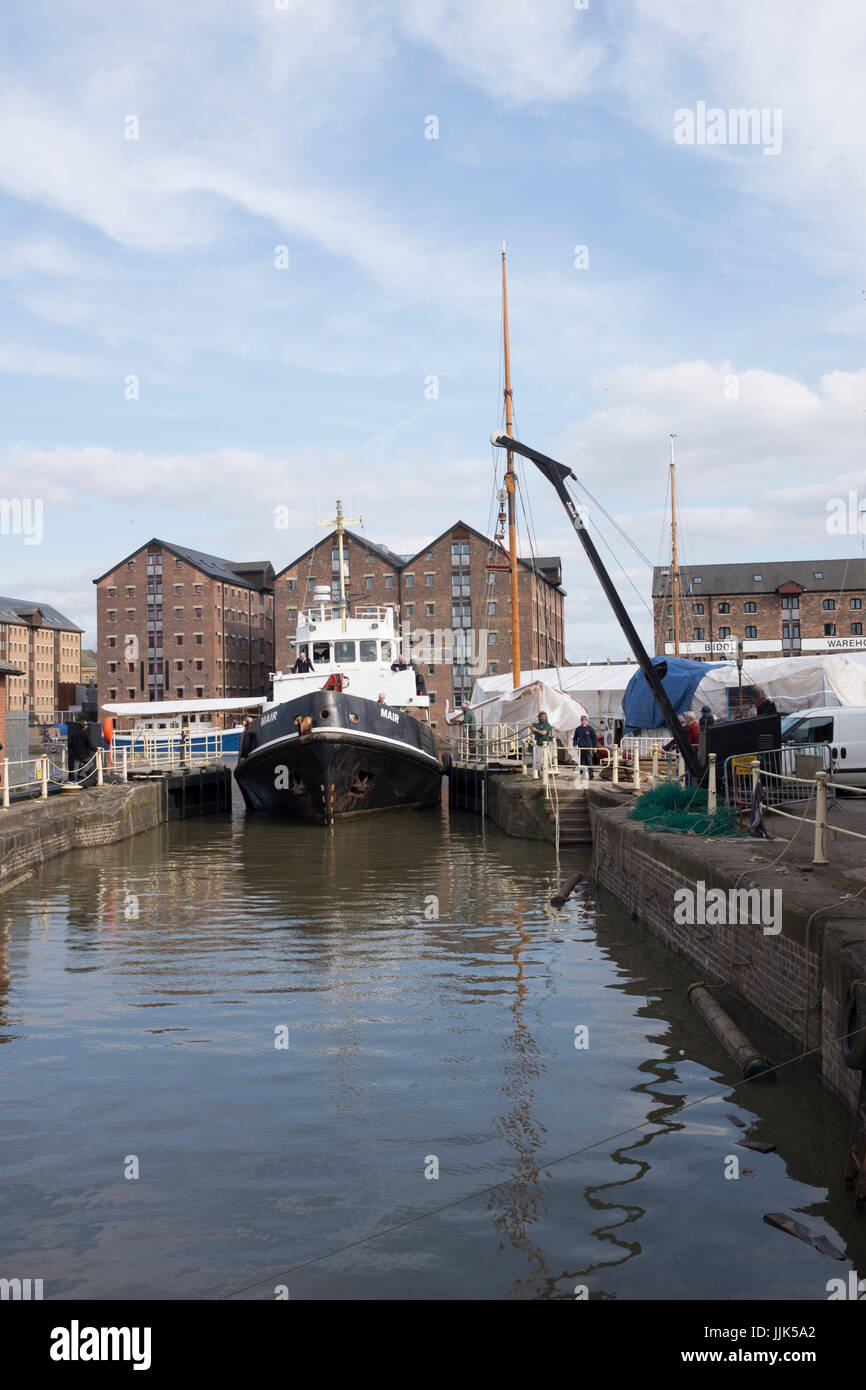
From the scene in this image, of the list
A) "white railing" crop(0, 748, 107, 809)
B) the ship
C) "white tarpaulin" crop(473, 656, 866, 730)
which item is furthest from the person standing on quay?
"white railing" crop(0, 748, 107, 809)

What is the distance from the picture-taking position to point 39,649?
392 feet

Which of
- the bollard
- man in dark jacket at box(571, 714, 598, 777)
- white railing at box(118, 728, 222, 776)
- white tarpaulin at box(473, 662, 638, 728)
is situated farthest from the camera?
white tarpaulin at box(473, 662, 638, 728)

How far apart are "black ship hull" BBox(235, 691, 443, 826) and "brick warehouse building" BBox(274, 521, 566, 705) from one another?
1978 inches

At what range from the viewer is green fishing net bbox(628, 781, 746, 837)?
40.7 feet

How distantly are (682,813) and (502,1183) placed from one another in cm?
814

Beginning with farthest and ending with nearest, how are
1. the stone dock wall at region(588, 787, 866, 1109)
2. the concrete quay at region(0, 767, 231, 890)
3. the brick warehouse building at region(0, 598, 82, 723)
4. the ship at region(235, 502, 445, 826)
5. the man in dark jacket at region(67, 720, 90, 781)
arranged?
the brick warehouse building at region(0, 598, 82, 723) < the man in dark jacket at region(67, 720, 90, 781) < the ship at region(235, 502, 445, 826) < the concrete quay at region(0, 767, 231, 890) < the stone dock wall at region(588, 787, 866, 1109)

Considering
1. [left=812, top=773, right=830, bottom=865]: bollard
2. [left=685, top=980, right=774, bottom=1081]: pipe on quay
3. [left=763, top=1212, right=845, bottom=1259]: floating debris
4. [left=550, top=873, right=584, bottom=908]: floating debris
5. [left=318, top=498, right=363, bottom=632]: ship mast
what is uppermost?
[left=318, top=498, right=363, bottom=632]: ship mast

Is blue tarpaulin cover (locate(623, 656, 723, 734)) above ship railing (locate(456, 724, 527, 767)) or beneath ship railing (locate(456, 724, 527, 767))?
above

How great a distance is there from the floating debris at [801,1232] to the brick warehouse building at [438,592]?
73984 millimetres

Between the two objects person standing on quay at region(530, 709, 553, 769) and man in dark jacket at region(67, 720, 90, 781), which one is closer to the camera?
person standing on quay at region(530, 709, 553, 769)

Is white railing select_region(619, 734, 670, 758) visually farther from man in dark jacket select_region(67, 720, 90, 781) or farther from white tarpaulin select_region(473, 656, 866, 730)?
man in dark jacket select_region(67, 720, 90, 781)

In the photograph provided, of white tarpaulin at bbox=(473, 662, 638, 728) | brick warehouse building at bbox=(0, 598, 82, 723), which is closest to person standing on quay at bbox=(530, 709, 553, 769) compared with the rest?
white tarpaulin at bbox=(473, 662, 638, 728)

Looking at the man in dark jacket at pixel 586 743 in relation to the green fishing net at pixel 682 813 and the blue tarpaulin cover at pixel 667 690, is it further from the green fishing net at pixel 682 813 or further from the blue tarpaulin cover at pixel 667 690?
the green fishing net at pixel 682 813

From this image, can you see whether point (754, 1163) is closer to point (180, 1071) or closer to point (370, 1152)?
point (370, 1152)
